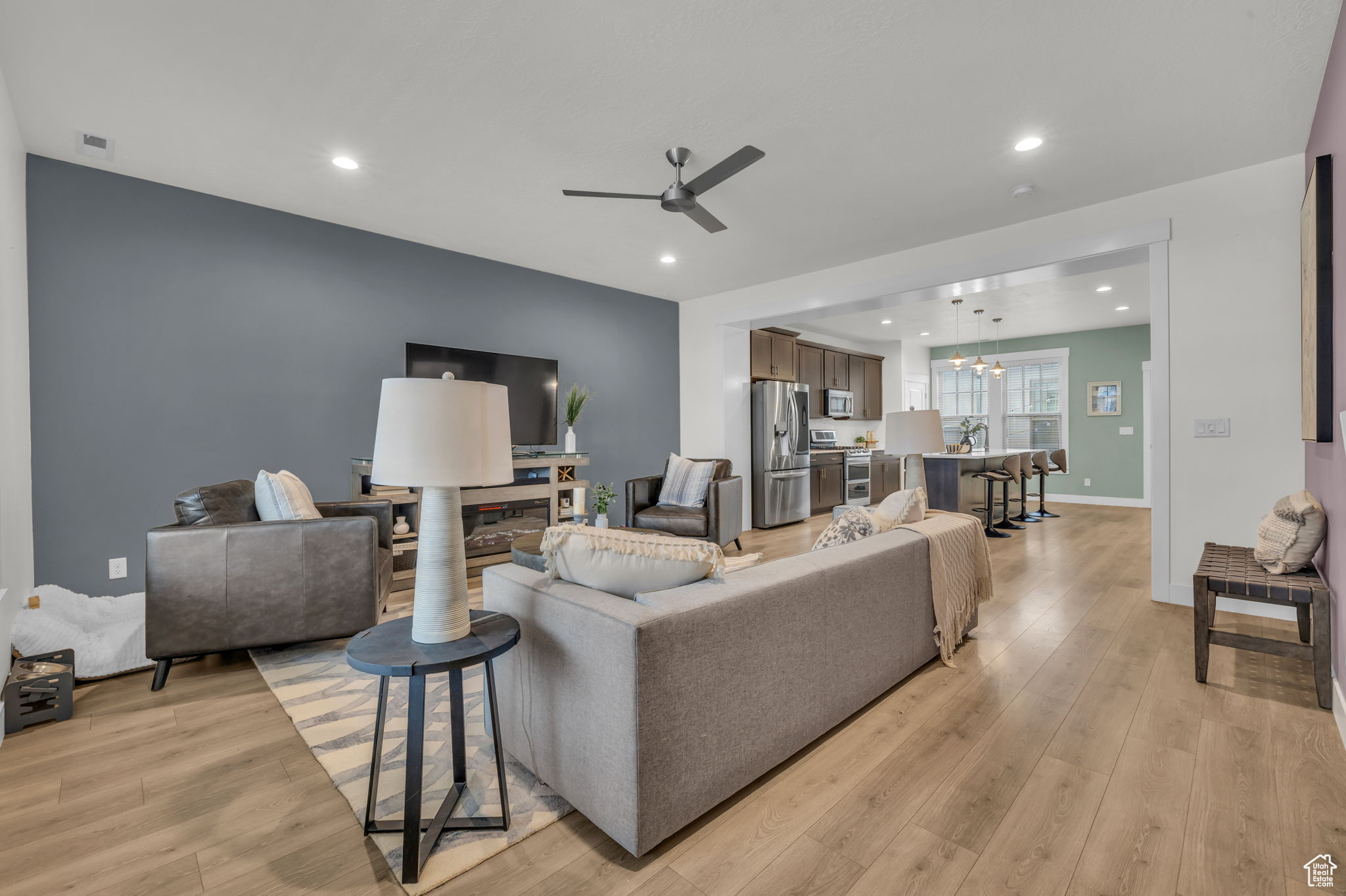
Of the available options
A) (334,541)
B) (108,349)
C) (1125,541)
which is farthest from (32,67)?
(1125,541)

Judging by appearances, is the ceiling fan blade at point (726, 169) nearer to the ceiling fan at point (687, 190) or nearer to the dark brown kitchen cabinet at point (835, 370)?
the ceiling fan at point (687, 190)

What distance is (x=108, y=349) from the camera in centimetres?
336

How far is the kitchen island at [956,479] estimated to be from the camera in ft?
19.2

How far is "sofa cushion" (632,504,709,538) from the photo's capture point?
4.69m

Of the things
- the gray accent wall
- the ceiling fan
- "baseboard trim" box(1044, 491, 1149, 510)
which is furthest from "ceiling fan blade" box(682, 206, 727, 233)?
"baseboard trim" box(1044, 491, 1149, 510)

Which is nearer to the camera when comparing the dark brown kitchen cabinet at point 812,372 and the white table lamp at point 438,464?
the white table lamp at point 438,464

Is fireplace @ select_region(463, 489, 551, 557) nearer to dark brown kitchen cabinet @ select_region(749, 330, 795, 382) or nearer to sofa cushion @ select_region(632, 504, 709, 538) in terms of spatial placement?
sofa cushion @ select_region(632, 504, 709, 538)

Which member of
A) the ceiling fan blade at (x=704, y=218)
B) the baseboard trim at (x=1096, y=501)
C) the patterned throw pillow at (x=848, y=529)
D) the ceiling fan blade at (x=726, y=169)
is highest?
the ceiling fan blade at (x=726, y=169)

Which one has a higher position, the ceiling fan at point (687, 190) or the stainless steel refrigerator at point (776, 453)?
the ceiling fan at point (687, 190)

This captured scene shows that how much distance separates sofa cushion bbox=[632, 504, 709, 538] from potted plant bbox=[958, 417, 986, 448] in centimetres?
383

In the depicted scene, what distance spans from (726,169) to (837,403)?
233 inches

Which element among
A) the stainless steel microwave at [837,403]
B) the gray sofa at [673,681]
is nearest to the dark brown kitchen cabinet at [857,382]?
the stainless steel microwave at [837,403]

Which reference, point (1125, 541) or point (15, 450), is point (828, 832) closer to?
point (15, 450)

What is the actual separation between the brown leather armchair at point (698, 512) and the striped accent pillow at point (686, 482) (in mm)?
52
